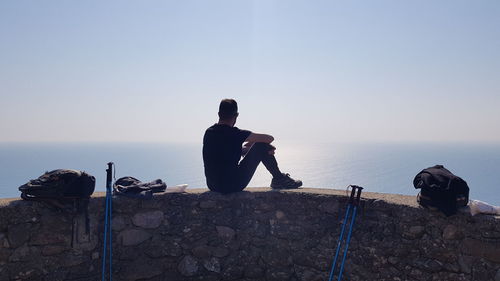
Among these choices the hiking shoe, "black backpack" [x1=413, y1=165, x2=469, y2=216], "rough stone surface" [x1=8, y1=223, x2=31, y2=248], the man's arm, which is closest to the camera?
"black backpack" [x1=413, y1=165, x2=469, y2=216]

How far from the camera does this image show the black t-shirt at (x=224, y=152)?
201 inches

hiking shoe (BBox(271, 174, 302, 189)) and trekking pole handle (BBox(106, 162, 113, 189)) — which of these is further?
hiking shoe (BBox(271, 174, 302, 189))

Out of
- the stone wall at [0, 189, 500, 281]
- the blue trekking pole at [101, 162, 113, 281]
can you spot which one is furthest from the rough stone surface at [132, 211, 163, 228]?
the blue trekking pole at [101, 162, 113, 281]

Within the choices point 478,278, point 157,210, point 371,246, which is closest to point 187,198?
point 157,210

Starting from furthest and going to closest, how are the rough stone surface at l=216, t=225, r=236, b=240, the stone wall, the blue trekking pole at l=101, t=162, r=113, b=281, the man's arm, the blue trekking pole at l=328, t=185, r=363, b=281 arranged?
the man's arm < the rough stone surface at l=216, t=225, r=236, b=240 < the blue trekking pole at l=101, t=162, r=113, b=281 < the blue trekking pole at l=328, t=185, r=363, b=281 < the stone wall

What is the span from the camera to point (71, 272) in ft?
14.7

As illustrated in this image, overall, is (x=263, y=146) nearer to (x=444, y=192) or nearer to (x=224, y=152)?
(x=224, y=152)

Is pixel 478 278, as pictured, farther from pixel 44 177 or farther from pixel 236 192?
pixel 44 177

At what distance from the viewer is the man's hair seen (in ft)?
16.9

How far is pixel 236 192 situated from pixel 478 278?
298 centimetres

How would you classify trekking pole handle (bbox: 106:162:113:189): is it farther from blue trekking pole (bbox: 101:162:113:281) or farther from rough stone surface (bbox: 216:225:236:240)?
rough stone surface (bbox: 216:225:236:240)

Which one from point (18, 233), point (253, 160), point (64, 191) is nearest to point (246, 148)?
point (253, 160)

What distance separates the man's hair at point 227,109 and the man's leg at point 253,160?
22.1 inches

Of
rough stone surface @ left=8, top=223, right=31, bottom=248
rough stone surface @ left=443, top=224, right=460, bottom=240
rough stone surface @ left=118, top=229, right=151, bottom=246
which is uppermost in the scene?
rough stone surface @ left=443, top=224, right=460, bottom=240
